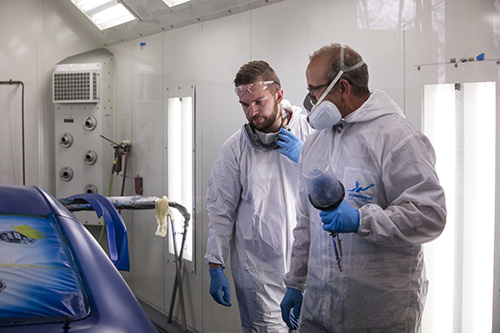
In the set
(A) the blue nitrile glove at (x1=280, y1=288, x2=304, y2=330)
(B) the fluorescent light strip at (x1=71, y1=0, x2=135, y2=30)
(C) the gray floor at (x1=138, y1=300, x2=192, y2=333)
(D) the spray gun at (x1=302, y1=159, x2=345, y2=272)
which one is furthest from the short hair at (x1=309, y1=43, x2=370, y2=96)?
(C) the gray floor at (x1=138, y1=300, x2=192, y2=333)

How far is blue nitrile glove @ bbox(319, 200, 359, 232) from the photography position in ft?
4.53

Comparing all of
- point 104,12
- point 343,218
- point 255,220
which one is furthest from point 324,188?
point 104,12

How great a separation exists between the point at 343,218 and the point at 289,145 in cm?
69

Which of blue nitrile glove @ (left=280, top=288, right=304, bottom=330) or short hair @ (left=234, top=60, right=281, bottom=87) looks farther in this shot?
short hair @ (left=234, top=60, right=281, bottom=87)

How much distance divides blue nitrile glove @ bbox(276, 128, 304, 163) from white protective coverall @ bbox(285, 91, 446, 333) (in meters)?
0.27

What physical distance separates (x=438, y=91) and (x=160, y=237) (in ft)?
6.10

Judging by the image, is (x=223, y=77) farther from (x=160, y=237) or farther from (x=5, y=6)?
(x=5, y=6)

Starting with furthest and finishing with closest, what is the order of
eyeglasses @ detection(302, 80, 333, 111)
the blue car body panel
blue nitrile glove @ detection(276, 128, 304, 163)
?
1. blue nitrile glove @ detection(276, 128, 304, 163)
2. eyeglasses @ detection(302, 80, 333, 111)
3. the blue car body panel

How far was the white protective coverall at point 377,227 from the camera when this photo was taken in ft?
4.46

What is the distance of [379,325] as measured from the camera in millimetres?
1534

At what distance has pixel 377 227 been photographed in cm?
135

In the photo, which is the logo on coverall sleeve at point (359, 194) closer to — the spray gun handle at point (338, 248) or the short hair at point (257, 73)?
the spray gun handle at point (338, 248)

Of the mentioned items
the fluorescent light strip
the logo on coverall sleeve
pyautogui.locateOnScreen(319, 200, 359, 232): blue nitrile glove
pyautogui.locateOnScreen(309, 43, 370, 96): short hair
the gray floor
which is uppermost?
the fluorescent light strip

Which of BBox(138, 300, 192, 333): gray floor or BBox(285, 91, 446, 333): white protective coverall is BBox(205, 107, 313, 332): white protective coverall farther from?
BBox(138, 300, 192, 333): gray floor
